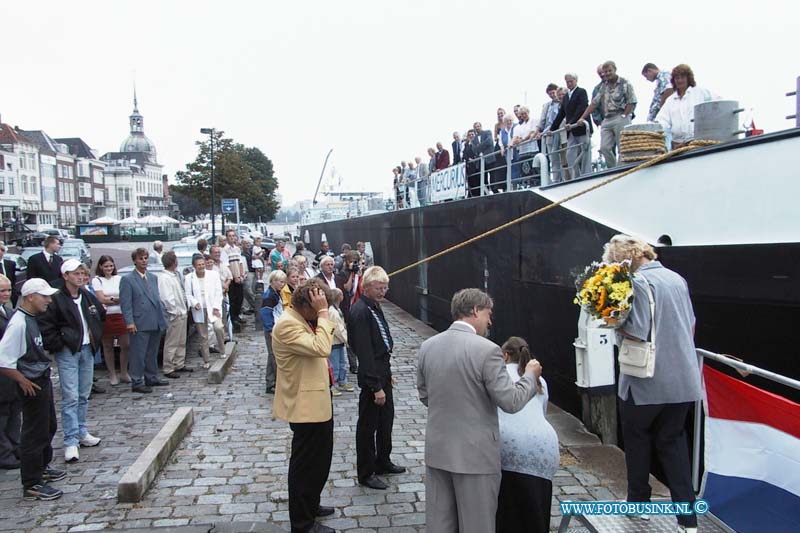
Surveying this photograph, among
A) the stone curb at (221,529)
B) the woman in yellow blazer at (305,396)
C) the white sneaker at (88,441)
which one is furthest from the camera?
the white sneaker at (88,441)

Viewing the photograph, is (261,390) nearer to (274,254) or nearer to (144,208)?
(274,254)

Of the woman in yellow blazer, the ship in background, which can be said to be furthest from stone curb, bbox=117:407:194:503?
the ship in background

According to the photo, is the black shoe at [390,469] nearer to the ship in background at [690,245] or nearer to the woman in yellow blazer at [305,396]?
the woman in yellow blazer at [305,396]

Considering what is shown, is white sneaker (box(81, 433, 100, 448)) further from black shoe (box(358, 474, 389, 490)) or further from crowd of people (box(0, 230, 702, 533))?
black shoe (box(358, 474, 389, 490))

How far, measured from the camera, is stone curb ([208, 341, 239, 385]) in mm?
8953

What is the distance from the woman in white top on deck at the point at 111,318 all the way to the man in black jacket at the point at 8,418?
2.68 meters

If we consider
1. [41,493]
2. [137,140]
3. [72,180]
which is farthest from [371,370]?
[137,140]

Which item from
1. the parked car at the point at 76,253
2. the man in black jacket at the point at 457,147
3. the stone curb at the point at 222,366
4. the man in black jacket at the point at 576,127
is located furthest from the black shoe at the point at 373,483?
the parked car at the point at 76,253

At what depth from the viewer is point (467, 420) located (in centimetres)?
344

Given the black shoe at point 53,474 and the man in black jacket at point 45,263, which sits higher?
the man in black jacket at point 45,263

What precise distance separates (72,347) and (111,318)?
2.90m

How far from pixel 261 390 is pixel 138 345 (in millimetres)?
1793

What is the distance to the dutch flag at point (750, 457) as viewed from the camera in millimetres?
3459

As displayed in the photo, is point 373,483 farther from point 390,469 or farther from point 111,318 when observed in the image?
point 111,318
